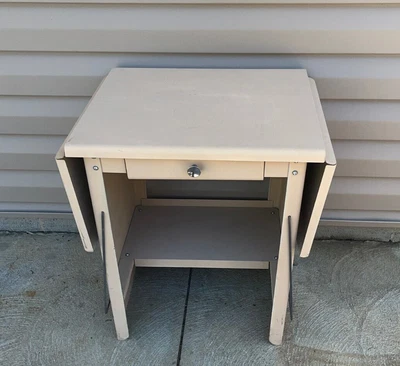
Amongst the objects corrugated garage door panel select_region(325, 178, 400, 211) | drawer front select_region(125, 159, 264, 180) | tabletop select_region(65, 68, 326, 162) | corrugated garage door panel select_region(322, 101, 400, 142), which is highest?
tabletop select_region(65, 68, 326, 162)

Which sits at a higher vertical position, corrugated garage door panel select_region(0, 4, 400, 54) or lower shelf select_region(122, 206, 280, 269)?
corrugated garage door panel select_region(0, 4, 400, 54)

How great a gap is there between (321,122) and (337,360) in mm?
918

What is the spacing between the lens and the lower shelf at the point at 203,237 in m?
1.77

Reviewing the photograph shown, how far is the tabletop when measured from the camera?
1.20m

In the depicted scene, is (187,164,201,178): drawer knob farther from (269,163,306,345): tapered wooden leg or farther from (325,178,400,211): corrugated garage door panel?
(325,178,400,211): corrugated garage door panel

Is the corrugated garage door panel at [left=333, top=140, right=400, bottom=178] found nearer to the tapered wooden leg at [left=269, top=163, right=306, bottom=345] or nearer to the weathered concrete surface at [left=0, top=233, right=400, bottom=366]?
the weathered concrete surface at [left=0, top=233, right=400, bottom=366]

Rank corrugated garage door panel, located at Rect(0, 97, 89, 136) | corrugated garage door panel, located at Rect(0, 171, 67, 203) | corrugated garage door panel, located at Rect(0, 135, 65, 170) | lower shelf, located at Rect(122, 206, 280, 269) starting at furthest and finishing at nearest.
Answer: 1. corrugated garage door panel, located at Rect(0, 171, 67, 203)
2. corrugated garage door panel, located at Rect(0, 135, 65, 170)
3. corrugated garage door panel, located at Rect(0, 97, 89, 136)
4. lower shelf, located at Rect(122, 206, 280, 269)

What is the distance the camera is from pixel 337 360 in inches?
65.1

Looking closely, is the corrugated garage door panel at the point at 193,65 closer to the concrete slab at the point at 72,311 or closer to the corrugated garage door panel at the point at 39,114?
the corrugated garage door panel at the point at 39,114

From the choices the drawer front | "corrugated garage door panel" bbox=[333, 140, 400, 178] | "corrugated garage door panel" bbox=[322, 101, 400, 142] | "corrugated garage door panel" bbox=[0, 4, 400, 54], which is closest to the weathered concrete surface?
"corrugated garage door panel" bbox=[333, 140, 400, 178]

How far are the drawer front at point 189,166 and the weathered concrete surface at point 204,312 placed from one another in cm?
79

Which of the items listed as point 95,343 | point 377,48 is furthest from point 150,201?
point 377,48

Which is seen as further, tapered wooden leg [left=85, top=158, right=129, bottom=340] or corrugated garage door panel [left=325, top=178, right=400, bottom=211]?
corrugated garage door panel [left=325, top=178, right=400, bottom=211]

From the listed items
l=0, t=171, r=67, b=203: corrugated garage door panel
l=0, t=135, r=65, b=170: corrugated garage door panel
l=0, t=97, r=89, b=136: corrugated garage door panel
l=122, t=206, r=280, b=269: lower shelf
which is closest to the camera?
l=122, t=206, r=280, b=269: lower shelf
